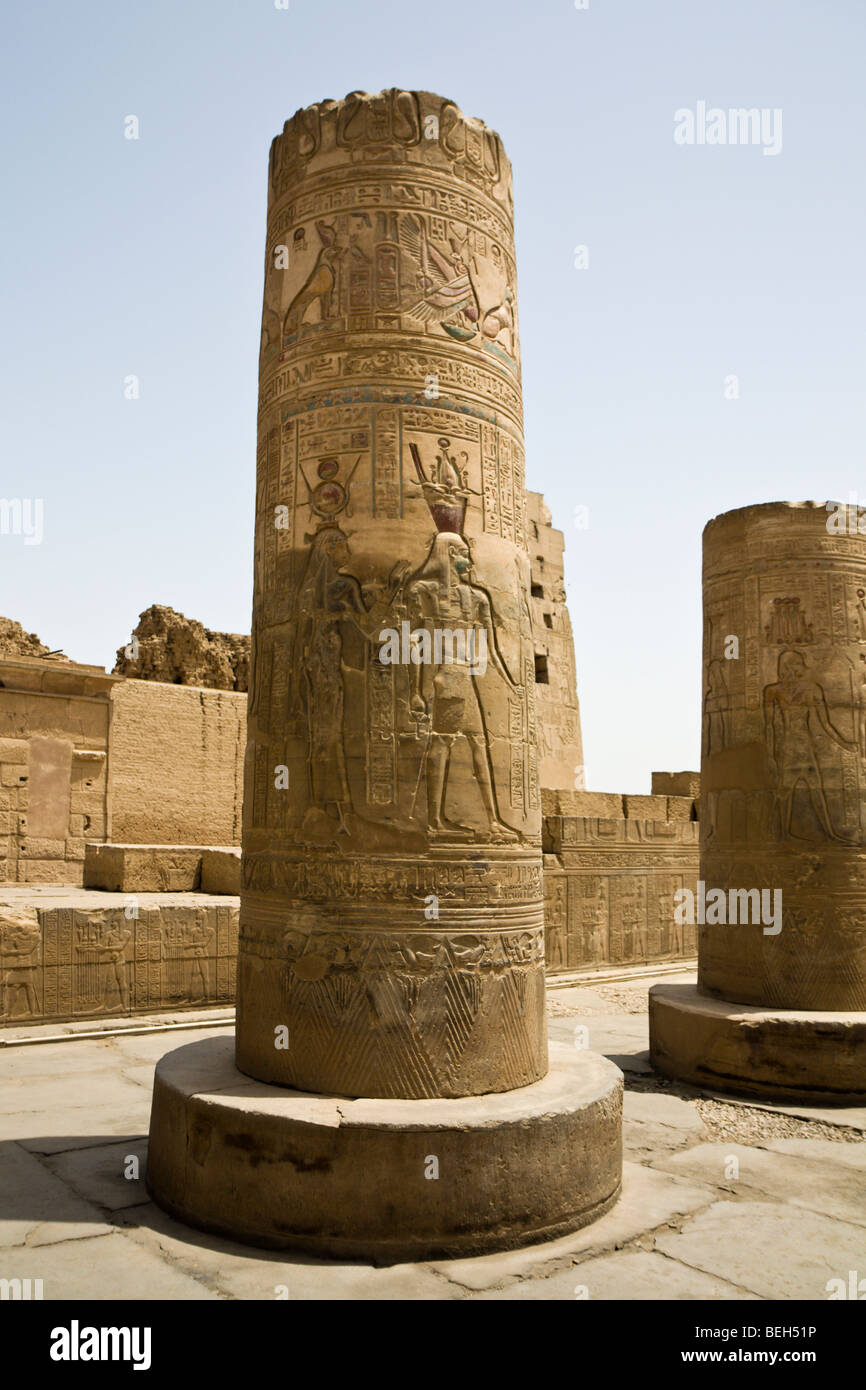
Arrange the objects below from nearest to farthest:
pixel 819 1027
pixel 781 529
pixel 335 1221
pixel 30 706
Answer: pixel 335 1221 < pixel 819 1027 < pixel 781 529 < pixel 30 706

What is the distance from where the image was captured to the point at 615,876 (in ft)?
36.1

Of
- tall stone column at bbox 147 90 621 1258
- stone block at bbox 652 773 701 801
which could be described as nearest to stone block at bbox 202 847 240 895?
tall stone column at bbox 147 90 621 1258

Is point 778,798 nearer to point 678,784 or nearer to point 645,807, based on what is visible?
point 645,807

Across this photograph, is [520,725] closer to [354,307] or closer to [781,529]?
[354,307]

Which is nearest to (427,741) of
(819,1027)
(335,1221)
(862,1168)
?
(335,1221)

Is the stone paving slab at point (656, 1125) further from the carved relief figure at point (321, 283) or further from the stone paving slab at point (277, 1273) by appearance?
the carved relief figure at point (321, 283)

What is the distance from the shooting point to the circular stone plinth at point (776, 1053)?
555 cm

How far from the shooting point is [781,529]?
6.49 m

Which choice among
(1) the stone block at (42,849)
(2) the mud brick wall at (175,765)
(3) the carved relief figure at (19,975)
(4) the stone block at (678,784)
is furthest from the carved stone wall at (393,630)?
(4) the stone block at (678,784)

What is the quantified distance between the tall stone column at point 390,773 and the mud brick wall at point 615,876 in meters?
6.20

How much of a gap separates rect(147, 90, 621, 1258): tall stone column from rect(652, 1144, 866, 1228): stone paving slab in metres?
0.65

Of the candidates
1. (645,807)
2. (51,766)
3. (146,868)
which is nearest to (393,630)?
(146,868)

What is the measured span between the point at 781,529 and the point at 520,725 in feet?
10.8

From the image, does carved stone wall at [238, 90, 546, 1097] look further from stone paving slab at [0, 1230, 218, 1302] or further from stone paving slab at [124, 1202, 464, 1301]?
stone paving slab at [0, 1230, 218, 1302]
